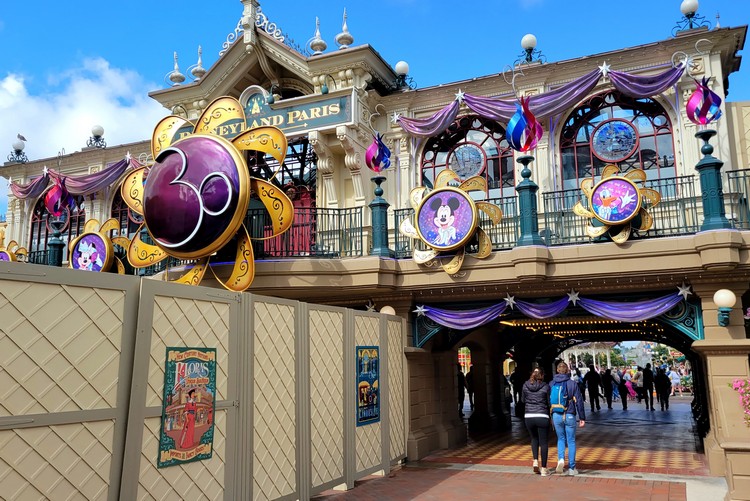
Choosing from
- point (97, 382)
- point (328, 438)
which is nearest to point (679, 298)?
point (328, 438)

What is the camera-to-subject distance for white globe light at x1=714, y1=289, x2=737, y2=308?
1016 centimetres

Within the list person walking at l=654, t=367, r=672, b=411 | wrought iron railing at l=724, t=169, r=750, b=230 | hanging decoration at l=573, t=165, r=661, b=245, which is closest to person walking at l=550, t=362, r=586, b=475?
hanging decoration at l=573, t=165, r=661, b=245

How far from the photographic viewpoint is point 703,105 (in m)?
11.5

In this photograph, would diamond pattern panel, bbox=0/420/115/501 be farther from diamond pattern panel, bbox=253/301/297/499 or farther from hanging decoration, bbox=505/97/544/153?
hanging decoration, bbox=505/97/544/153

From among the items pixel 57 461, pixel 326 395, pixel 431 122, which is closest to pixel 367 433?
pixel 326 395

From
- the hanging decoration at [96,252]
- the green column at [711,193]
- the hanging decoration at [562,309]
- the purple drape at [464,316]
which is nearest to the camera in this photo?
the green column at [711,193]

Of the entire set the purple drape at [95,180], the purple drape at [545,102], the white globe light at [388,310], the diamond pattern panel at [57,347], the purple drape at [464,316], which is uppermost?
the purple drape at [545,102]

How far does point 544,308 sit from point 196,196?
673cm

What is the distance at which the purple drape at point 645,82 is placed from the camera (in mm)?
12328

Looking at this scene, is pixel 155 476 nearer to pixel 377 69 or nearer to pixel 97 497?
pixel 97 497

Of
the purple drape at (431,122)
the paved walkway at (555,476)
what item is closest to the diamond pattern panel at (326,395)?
the paved walkway at (555,476)

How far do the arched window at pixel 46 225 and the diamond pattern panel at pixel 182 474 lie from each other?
13.7 m

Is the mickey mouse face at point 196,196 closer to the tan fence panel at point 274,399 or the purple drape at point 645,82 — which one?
the tan fence panel at point 274,399

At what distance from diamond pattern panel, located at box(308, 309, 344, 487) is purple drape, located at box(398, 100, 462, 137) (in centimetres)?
617
